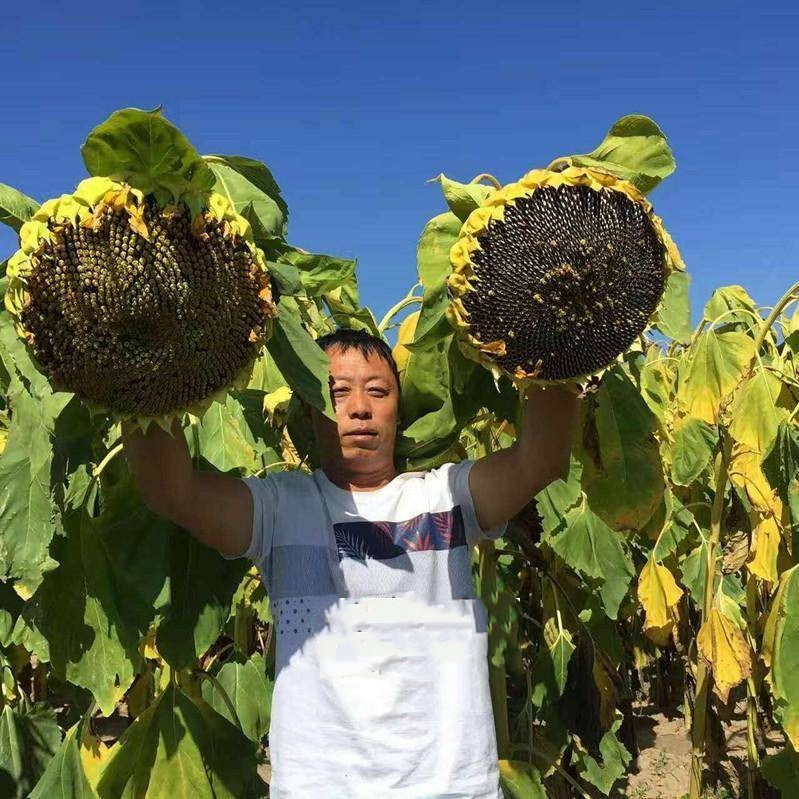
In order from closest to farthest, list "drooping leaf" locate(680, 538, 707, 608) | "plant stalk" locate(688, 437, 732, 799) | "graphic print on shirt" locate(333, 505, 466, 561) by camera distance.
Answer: "graphic print on shirt" locate(333, 505, 466, 561), "plant stalk" locate(688, 437, 732, 799), "drooping leaf" locate(680, 538, 707, 608)

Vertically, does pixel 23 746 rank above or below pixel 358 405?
below

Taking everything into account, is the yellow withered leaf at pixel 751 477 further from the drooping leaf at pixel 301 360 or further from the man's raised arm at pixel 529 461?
the drooping leaf at pixel 301 360

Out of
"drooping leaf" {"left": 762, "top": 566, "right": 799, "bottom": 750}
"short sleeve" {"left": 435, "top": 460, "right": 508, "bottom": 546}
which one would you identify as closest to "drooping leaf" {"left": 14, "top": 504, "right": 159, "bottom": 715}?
"short sleeve" {"left": 435, "top": 460, "right": 508, "bottom": 546}

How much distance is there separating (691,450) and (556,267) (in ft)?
7.34

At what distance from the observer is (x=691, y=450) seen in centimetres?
339

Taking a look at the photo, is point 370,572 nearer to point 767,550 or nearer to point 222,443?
point 222,443

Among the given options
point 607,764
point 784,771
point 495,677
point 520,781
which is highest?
point 495,677

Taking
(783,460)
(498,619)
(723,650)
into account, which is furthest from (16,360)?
(723,650)

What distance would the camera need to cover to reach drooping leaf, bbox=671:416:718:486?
3.38 meters

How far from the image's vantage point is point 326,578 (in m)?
1.82

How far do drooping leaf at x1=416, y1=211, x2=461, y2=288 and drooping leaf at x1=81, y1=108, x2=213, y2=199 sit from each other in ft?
1.23

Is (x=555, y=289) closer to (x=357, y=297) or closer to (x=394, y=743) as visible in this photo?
(x=394, y=743)

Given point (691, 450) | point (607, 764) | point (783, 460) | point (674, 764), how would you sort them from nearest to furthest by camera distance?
point (783, 460), point (691, 450), point (607, 764), point (674, 764)

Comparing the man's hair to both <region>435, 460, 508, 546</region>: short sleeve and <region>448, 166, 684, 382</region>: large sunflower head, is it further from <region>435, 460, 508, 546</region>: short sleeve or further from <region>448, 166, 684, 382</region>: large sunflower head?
<region>448, 166, 684, 382</region>: large sunflower head
